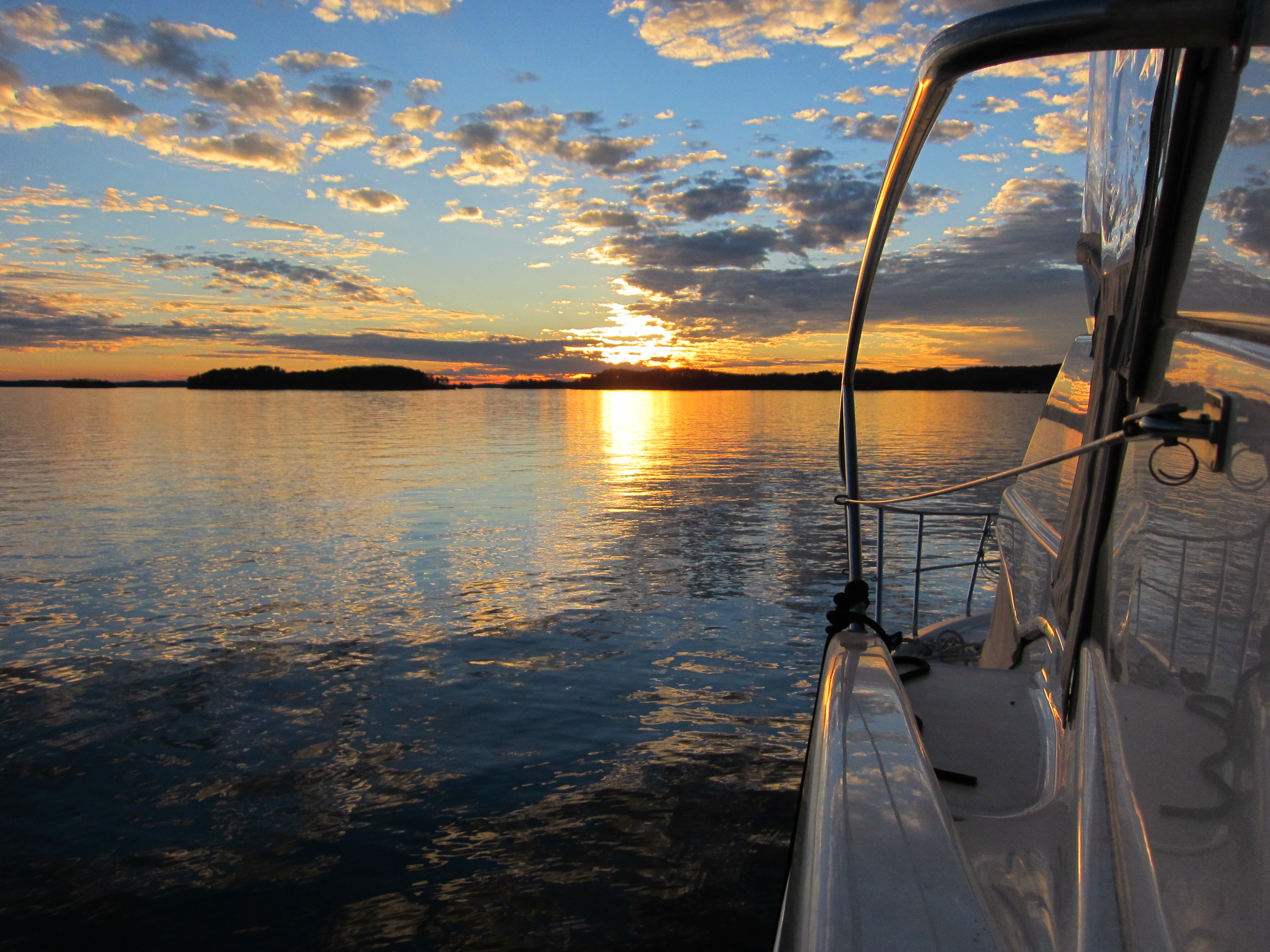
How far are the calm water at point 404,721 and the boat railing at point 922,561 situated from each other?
57 cm

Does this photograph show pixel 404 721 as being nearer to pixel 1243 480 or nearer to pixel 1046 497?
pixel 1046 497

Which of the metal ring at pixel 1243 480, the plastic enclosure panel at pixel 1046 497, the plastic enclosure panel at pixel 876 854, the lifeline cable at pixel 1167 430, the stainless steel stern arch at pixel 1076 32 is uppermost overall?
the stainless steel stern arch at pixel 1076 32

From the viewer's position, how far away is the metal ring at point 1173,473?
5.50ft

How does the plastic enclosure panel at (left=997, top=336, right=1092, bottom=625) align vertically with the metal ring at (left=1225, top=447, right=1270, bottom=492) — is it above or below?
below

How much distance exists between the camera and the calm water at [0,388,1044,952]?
452 centimetres

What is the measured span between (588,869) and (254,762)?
116 inches

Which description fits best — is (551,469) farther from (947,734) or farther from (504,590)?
(947,734)

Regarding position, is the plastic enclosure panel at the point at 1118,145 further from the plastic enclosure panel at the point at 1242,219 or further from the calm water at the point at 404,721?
the calm water at the point at 404,721

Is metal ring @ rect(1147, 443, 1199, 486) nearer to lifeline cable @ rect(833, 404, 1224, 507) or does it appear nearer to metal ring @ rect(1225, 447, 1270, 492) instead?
lifeline cable @ rect(833, 404, 1224, 507)

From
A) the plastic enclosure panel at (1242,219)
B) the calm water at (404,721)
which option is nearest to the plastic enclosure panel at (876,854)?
the plastic enclosure panel at (1242,219)

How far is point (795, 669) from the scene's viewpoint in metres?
8.42

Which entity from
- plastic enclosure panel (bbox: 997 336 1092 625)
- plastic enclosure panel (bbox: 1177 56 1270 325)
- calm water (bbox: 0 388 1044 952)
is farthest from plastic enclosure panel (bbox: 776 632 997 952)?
calm water (bbox: 0 388 1044 952)

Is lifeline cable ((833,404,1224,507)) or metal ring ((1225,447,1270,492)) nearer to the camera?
metal ring ((1225,447,1270,492))

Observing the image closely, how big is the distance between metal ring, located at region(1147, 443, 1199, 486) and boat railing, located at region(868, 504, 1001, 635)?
39.4 inches
